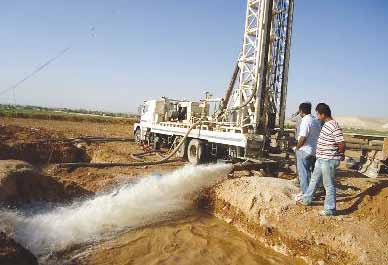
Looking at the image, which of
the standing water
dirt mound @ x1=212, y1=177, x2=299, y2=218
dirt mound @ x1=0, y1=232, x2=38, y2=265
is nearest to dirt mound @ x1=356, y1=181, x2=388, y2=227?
dirt mound @ x1=212, y1=177, x2=299, y2=218

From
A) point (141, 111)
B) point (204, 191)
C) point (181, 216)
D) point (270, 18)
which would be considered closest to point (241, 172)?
point (204, 191)

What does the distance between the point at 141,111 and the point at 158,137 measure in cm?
313

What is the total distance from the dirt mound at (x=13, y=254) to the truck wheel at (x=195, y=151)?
9037 millimetres

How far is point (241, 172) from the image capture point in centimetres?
1152

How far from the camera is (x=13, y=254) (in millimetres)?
5387

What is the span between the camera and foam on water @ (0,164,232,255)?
6715 mm

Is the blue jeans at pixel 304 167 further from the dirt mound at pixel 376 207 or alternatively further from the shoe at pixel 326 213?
the dirt mound at pixel 376 207

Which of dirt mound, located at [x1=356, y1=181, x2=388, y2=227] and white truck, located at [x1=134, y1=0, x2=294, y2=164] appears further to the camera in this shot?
white truck, located at [x1=134, y1=0, x2=294, y2=164]

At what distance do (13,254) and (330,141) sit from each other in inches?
224

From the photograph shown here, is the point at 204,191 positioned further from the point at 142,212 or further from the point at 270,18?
the point at 270,18

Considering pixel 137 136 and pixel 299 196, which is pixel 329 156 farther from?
pixel 137 136

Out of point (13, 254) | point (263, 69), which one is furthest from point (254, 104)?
point (13, 254)

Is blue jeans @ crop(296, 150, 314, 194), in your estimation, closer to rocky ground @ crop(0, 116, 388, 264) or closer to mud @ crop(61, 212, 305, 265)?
rocky ground @ crop(0, 116, 388, 264)

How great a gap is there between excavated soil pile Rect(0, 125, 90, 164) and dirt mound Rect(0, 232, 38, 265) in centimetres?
1103
